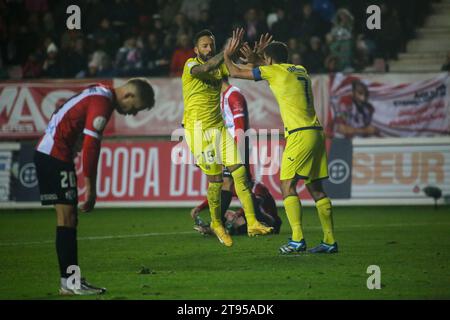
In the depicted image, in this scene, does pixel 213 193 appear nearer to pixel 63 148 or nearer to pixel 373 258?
pixel 373 258

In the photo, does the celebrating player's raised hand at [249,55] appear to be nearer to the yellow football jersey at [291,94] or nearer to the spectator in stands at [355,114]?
the yellow football jersey at [291,94]

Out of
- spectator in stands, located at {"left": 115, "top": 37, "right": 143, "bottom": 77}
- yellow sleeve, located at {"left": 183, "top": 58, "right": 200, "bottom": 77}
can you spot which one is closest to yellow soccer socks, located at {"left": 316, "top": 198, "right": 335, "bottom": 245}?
yellow sleeve, located at {"left": 183, "top": 58, "right": 200, "bottom": 77}

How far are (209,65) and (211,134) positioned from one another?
1.12 meters

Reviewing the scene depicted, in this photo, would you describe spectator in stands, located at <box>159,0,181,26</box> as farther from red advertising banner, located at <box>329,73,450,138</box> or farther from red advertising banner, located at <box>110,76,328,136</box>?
red advertising banner, located at <box>329,73,450,138</box>

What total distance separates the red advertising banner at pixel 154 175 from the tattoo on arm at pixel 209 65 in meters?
6.88

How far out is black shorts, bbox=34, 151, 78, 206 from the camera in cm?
880

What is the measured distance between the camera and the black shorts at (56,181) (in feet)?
28.9

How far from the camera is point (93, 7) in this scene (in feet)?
80.2

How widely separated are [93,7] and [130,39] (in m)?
1.40

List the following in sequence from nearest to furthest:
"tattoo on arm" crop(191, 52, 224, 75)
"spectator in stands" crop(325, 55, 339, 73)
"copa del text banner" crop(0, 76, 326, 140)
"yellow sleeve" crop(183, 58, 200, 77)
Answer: "tattoo on arm" crop(191, 52, 224, 75), "yellow sleeve" crop(183, 58, 200, 77), "copa del text banner" crop(0, 76, 326, 140), "spectator in stands" crop(325, 55, 339, 73)

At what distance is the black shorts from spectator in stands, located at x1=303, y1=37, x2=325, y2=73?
13.7 meters

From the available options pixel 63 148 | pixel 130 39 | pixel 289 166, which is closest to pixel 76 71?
pixel 130 39

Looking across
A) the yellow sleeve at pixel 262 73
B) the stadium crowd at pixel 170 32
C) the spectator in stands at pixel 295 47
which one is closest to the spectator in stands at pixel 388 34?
the stadium crowd at pixel 170 32

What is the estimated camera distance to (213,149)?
12.7 m
